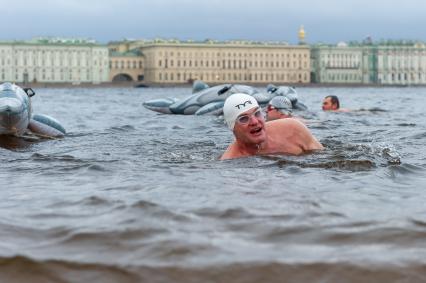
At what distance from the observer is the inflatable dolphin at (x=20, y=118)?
10648 mm

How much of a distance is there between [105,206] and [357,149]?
3.77 metres

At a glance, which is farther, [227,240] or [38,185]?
[38,185]

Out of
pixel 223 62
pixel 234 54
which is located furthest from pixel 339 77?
pixel 223 62

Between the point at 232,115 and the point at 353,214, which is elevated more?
the point at 232,115

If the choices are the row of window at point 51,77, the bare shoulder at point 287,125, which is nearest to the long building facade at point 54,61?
the row of window at point 51,77

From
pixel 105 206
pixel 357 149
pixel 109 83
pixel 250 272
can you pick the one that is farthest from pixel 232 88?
pixel 109 83

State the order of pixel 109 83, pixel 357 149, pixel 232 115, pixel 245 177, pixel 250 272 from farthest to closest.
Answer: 1. pixel 109 83
2. pixel 357 149
3. pixel 232 115
4. pixel 245 177
5. pixel 250 272

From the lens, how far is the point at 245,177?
5.92 metres

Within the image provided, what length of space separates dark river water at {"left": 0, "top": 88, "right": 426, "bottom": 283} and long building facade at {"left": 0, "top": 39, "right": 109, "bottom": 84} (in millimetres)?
117280

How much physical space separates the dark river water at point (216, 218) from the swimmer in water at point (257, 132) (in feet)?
0.55

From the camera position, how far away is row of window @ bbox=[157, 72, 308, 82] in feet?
423

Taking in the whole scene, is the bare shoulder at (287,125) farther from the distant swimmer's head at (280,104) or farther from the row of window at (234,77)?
the row of window at (234,77)

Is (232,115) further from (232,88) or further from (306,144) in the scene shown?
(232,88)

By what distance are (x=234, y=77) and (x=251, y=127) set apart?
125 meters
